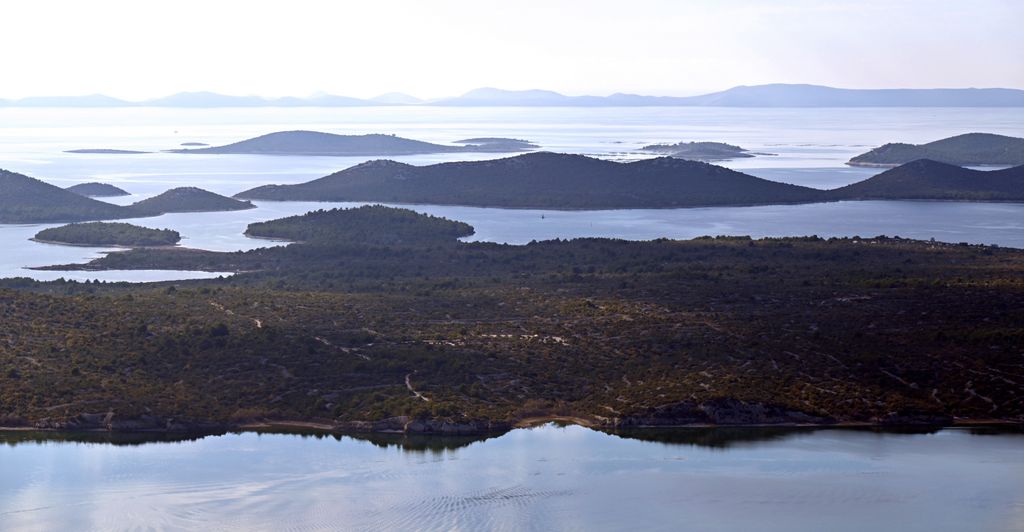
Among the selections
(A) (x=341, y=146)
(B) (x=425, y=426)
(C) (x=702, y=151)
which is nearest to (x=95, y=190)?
(A) (x=341, y=146)

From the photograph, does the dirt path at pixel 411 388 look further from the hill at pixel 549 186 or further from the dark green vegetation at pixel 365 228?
the hill at pixel 549 186

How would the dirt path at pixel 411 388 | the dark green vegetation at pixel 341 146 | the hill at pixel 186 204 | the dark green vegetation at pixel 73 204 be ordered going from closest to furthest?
the dirt path at pixel 411 388 → the dark green vegetation at pixel 73 204 → the hill at pixel 186 204 → the dark green vegetation at pixel 341 146

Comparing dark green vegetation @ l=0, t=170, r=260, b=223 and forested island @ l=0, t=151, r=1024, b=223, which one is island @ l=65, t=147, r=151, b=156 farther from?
dark green vegetation @ l=0, t=170, r=260, b=223

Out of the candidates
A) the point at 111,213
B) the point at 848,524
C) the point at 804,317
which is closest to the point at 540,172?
the point at 111,213

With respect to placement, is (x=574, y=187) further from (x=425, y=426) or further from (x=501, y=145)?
(x=425, y=426)

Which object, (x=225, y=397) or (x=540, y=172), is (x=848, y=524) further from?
(x=540, y=172)

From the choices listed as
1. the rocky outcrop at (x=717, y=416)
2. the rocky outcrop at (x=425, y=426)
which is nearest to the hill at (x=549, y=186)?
the rocky outcrop at (x=717, y=416)

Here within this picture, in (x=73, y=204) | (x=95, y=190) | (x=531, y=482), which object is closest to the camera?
(x=531, y=482)

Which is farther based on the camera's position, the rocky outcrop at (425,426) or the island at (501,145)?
the island at (501,145)
